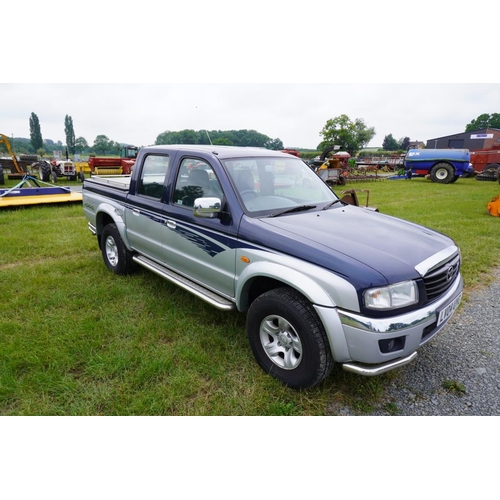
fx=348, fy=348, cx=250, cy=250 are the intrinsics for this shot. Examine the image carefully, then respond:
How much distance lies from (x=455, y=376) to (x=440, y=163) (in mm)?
18837

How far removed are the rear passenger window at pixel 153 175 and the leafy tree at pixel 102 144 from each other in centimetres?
6818

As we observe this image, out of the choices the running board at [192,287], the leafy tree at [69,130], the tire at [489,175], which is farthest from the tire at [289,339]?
the leafy tree at [69,130]

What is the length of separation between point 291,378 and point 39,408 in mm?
1860

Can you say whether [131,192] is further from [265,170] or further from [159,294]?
[265,170]

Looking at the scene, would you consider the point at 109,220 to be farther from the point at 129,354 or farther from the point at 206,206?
the point at 206,206

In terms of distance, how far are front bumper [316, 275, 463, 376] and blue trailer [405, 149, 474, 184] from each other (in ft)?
62.8

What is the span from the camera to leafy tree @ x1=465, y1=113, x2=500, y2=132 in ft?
231

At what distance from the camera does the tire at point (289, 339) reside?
2408mm

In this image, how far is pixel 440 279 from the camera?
8.50 feet

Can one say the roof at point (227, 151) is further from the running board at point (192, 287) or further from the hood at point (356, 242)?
the running board at point (192, 287)

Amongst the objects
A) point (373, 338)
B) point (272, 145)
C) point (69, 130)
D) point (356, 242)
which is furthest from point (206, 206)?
point (69, 130)

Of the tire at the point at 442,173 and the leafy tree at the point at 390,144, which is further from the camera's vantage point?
the leafy tree at the point at 390,144

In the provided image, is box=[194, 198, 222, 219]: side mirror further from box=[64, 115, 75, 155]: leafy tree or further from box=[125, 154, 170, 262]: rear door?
box=[64, 115, 75, 155]: leafy tree

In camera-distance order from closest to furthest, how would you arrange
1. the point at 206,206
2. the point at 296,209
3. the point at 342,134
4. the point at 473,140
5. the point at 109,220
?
the point at 206,206 < the point at 296,209 < the point at 109,220 < the point at 473,140 < the point at 342,134
